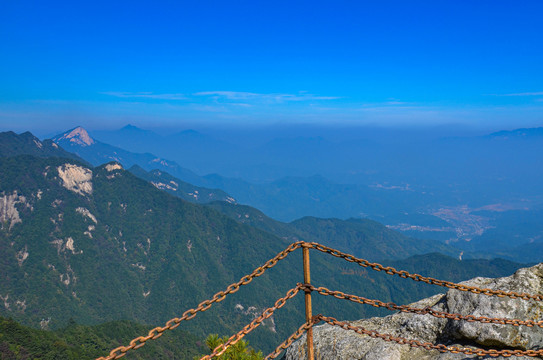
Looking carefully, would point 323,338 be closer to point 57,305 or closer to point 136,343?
point 136,343

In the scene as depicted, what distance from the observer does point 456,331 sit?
6.26 meters

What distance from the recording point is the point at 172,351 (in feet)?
391

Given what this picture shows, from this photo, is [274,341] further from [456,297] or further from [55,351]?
[456,297]

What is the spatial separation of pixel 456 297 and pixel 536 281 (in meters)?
1.65

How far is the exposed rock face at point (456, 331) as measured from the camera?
593 centimetres

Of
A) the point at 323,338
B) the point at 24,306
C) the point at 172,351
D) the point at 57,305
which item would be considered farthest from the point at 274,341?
the point at 323,338

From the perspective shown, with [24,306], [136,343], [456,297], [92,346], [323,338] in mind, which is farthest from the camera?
[24,306]

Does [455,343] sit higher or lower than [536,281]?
lower

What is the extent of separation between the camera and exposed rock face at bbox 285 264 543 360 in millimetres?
5934

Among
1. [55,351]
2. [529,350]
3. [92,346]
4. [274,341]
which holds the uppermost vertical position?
[529,350]

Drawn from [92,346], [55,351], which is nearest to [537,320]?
[55,351]

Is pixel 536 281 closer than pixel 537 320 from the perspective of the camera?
No

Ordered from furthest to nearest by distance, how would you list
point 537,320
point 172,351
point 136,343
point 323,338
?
point 172,351
point 323,338
point 537,320
point 136,343

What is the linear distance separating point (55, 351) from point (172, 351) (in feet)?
141
